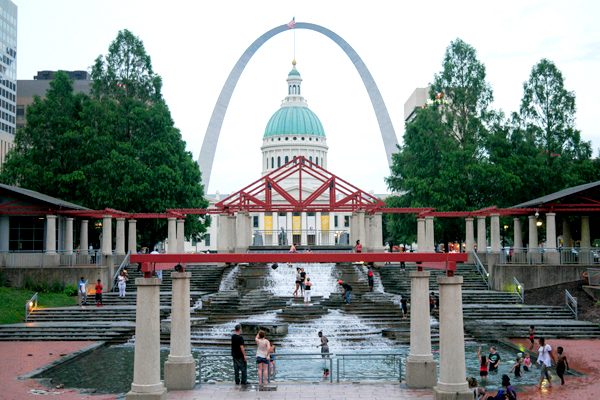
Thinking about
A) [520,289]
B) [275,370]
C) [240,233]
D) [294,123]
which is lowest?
[275,370]

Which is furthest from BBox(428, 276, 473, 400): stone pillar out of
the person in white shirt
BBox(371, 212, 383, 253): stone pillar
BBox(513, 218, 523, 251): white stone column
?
A: BBox(513, 218, 523, 251): white stone column

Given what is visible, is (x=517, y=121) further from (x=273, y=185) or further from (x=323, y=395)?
(x=323, y=395)

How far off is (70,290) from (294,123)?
119399 millimetres

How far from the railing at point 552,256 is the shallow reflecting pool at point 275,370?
47.5 feet

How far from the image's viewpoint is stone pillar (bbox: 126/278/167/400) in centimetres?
1684

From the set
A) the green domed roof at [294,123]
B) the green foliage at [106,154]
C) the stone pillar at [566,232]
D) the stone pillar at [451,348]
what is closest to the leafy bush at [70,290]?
the green foliage at [106,154]

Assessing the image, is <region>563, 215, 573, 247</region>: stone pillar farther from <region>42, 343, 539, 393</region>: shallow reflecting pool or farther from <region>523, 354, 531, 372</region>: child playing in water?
<region>523, 354, 531, 372</region>: child playing in water

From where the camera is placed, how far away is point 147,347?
1712 centimetres

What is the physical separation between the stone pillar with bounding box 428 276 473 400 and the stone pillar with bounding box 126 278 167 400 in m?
7.29

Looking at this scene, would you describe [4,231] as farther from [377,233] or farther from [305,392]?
[305,392]

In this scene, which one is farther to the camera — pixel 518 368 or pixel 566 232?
pixel 566 232

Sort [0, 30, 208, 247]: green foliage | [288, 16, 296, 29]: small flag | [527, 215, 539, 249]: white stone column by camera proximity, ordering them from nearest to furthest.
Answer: [527, 215, 539, 249]: white stone column → [0, 30, 208, 247]: green foliage → [288, 16, 296, 29]: small flag

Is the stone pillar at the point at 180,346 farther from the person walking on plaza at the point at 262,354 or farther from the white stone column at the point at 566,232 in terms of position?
the white stone column at the point at 566,232

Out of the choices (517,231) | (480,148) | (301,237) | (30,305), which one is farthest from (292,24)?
(30,305)
